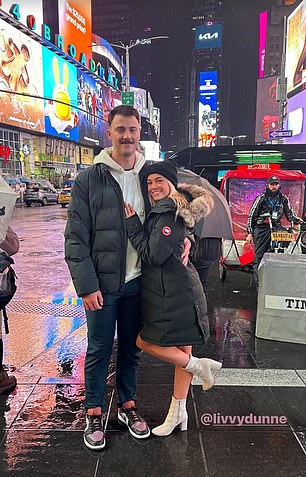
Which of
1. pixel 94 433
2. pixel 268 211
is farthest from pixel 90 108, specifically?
pixel 94 433

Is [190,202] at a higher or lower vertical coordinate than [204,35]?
lower

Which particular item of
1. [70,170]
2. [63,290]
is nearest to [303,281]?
[63,290]

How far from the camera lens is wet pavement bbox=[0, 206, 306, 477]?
262 centimetres

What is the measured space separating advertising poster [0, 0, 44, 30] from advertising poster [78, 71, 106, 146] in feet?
34.3

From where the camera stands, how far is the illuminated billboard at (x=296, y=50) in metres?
30.0

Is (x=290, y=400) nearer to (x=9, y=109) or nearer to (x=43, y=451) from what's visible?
(x=43, y=451)

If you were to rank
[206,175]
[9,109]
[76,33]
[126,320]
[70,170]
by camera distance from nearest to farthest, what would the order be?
[126,320] → [206,175] → [9,109] → [70,170] → [76,33]

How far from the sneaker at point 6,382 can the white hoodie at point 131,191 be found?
160cm

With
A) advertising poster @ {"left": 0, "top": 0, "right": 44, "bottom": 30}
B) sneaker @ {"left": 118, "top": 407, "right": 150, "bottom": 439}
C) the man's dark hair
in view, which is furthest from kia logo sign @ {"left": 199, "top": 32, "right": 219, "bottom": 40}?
sneaker @ {"left": 118, "top": 407, "right": 150, "bottom": 439}

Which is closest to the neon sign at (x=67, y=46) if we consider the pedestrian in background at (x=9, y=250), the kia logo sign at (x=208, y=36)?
the pedestrian in background at (x=9, y=250)

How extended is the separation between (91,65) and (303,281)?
62.7 meters

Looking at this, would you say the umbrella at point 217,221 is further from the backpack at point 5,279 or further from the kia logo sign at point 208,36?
the kia logo sign at point 208,36

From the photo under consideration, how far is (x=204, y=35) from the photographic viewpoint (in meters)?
143

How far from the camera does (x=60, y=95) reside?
50594 millimetres
